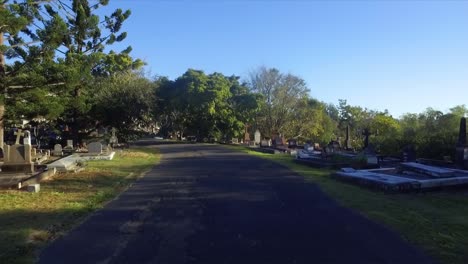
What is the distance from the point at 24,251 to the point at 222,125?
1813 inches

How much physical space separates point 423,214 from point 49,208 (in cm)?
765

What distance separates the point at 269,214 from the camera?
28.6ft

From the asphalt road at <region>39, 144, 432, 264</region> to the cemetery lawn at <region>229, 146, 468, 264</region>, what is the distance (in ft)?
1.01

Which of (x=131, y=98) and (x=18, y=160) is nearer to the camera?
(x=18, y=160)

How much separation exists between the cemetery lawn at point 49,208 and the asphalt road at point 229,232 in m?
0.32

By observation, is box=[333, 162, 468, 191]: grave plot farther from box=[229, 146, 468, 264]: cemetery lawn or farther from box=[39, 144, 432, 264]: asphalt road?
box=[39, 144, 432, 264]: asphalt road

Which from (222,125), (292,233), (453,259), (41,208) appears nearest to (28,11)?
(41,208)

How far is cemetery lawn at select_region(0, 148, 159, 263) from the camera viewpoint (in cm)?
660

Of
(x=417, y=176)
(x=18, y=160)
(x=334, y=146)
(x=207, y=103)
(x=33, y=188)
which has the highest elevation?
(x=207, y=103)

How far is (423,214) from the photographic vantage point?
8742 millimetres

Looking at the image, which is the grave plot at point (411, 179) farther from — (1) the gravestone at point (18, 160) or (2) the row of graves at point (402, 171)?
(1) the gravestone at point (18, 160)

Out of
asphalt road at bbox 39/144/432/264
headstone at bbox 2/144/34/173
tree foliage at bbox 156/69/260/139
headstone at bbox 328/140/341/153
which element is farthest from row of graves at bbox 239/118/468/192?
tree foliage at bbox 156/69/260/139

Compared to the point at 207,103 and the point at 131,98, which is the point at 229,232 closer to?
the point at 131,98

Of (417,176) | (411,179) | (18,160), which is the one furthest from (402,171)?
(18,160)
